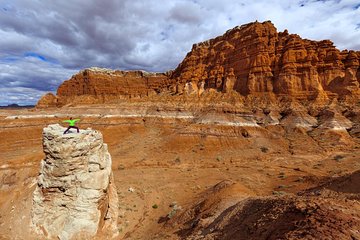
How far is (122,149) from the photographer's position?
129 feet

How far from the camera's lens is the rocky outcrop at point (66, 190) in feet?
38.2

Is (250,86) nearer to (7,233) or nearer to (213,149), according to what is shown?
(213,149)

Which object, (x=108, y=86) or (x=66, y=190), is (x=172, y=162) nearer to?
(x=66, y=190)

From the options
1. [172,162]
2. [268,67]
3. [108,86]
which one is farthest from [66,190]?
[108,86]

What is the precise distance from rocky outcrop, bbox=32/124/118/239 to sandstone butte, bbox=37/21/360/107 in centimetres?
3985

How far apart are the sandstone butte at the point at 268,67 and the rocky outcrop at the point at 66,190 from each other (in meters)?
39.9

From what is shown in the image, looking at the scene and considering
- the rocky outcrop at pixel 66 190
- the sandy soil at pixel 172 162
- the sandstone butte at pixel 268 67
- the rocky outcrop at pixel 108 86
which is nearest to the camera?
the rocky outcrop at pixel 66 190

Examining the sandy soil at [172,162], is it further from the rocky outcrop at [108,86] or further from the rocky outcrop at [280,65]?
the rocky outcrop at [108,86]

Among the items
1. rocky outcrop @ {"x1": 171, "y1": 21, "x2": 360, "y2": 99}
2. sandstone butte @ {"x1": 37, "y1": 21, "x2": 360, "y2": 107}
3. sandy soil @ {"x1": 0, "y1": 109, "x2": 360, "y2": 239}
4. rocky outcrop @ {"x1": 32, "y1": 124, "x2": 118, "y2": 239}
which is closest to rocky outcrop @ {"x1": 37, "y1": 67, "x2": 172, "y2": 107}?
sandstone butte @ {"x1": 37, "y1": 21, "x2": 360, "y2": 107}

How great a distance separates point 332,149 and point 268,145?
828cm

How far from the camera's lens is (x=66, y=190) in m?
11.8

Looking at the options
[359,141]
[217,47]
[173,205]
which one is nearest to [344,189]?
[173,205]

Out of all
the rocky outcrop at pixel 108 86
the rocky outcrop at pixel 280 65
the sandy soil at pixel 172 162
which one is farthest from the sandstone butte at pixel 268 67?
the sandy soil at pixel 172 162

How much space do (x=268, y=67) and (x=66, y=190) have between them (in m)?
43.7
